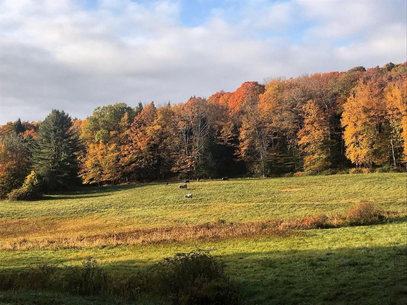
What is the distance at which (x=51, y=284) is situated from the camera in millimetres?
10727

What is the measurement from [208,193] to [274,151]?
2827 cm

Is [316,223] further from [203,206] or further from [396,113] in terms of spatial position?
[396,113]

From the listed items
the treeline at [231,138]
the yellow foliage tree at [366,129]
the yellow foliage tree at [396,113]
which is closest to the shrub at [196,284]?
the yellow foliage tree at [366,129]

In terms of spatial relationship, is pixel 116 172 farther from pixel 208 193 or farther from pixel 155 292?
pixel 155 292

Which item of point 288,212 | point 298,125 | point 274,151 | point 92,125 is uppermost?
point 92,125

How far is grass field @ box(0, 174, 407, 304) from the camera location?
1036cm

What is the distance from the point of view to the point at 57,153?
66625mm

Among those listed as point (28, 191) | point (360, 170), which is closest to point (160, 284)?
point (28, 191)

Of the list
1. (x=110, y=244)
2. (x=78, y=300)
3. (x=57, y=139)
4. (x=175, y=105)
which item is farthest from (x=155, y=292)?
(x=175, y=105)

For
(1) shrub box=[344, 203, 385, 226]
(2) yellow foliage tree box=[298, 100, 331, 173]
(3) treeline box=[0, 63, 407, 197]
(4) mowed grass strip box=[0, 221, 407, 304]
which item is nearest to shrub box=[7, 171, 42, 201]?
(3) treeline box=[0, 63, 407, 197]

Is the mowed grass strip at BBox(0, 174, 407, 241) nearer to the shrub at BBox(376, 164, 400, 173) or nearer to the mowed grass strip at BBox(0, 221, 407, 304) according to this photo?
the shrub at BBox(376, 164, 400, 173)

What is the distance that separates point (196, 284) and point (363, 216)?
1744 centimetres

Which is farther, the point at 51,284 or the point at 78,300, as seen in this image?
the point at 51,284

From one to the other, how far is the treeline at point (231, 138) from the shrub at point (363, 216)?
117 ft
